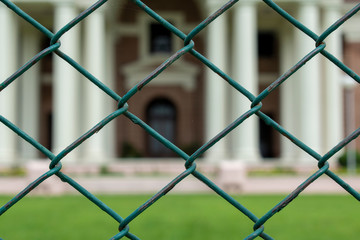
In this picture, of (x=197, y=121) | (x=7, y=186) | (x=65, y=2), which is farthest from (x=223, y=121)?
(x=7, y=186)

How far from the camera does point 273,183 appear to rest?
16.9 meters

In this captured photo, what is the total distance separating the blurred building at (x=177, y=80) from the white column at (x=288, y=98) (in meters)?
0.06

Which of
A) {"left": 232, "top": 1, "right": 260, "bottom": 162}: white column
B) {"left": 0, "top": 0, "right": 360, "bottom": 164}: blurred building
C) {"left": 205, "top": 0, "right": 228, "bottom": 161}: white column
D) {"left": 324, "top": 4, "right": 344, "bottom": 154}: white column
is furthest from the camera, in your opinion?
{"left": 324, "top": 4, "right": 344, "bottom": 154}: white column

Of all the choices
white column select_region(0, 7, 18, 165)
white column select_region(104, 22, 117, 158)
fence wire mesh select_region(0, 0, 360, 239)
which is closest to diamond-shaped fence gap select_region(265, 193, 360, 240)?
fence wire mesh select_region(0, 0, 360, 239)

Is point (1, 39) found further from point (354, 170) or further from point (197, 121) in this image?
point (354, 170)

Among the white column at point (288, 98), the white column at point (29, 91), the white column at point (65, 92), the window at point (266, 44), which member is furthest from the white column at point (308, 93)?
the white column at point (29, 91)

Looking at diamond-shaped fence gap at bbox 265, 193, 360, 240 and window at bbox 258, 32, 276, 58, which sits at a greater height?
window at bbox 258, 32, 276, 58

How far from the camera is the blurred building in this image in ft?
73.9

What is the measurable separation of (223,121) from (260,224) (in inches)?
870

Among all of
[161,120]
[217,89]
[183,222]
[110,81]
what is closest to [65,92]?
[110,81]

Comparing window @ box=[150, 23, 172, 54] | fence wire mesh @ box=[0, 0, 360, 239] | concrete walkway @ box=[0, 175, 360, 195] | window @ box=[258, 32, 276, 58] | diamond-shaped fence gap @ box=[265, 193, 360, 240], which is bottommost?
fence wire mesh @ box=[0, 0, 360, 239]

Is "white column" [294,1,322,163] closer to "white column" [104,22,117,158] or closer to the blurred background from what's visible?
the blurred background

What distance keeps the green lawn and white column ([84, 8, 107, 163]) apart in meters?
11.5

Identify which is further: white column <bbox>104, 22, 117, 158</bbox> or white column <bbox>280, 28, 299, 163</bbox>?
white column <bbox>104, 22, 117, 158</bbox>
